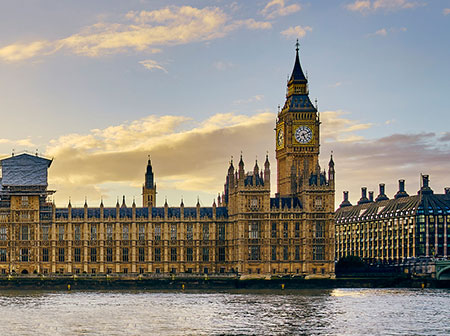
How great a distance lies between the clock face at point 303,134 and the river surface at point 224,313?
5631 centimetres

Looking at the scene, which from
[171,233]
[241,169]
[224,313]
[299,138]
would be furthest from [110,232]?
[224,313]

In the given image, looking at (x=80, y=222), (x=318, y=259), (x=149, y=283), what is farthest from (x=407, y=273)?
(x=80, y=222)

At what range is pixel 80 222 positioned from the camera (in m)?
180

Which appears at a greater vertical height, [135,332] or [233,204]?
[233,204]

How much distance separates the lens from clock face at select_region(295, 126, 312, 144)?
196125 millimetres

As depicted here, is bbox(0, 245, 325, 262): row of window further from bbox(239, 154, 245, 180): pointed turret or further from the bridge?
the bridge

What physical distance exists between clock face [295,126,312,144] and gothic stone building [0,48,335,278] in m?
14.6

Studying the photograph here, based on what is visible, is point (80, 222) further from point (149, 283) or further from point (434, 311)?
point (434, 311)

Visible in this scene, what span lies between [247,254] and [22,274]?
42676 millimetres

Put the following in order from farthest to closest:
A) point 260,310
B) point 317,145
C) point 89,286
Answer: point 317,145 < point 89,286 < point 260,310

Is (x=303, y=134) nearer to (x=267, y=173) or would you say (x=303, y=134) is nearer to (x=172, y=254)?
(x=267, y=173)

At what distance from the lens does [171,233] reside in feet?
598

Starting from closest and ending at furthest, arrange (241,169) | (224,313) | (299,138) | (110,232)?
(224,313)
(241,169)
(110,232)
(299,138)

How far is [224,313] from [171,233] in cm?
7720
